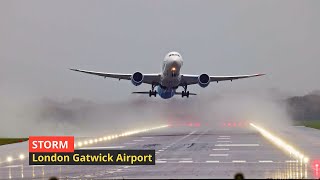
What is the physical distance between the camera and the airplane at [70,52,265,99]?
72125mm

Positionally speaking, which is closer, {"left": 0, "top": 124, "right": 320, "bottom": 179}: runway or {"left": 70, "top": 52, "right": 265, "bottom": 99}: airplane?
{"left": 0, "top": 124, "right": 320, "bottom": 179}: runway

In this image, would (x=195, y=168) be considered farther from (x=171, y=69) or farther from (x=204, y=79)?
(x=204, y=79)

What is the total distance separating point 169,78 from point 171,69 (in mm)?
2329

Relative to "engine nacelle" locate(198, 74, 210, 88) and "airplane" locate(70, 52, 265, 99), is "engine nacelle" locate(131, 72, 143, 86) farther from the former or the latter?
"engine nacelle" locate(198, 74, 210, 88)

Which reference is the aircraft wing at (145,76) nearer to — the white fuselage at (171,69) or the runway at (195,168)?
the white fuselage at (171,69)

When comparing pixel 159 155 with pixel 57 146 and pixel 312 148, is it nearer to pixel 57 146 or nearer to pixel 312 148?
pixel 57 146

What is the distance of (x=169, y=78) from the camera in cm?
7375

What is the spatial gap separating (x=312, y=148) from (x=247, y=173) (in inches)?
960

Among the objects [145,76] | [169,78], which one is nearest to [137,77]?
[145,76]

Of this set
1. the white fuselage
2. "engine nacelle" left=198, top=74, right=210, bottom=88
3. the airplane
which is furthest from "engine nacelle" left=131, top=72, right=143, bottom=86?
"engine nacelle" left=198, top=74, right=210, bottom=88

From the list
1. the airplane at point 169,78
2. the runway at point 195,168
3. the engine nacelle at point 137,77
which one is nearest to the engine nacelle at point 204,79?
the airplane at point 169,78

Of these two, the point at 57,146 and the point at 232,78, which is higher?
the point at 232,78

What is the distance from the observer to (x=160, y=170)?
3756 cm

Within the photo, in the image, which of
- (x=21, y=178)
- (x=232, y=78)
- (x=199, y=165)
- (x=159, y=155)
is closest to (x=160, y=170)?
(x=199, y=165)
